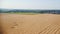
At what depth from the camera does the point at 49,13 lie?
9.39 m

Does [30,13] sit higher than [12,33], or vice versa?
[12,33]

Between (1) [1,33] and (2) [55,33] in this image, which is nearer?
(1) [1,33]

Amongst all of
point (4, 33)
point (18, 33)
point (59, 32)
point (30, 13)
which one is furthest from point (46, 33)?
point (30, 13)

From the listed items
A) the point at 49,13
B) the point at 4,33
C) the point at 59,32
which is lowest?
the point at 49,13

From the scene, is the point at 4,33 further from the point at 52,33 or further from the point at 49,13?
the point at 49,13

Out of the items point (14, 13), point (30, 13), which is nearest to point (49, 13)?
point (30, 13)

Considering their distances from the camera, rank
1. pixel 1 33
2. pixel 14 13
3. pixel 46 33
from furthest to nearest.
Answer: pixel 14 13 → pixel 46 33 → pixel 1 33

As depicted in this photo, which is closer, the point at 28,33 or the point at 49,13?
the point at 28,33

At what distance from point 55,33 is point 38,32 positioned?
410 millimetres

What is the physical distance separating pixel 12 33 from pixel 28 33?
1.23 ft

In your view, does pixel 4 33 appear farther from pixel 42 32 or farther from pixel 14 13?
pixel 14 13

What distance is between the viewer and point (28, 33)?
131 inches

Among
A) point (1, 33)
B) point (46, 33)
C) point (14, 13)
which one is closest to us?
point (1, 33)

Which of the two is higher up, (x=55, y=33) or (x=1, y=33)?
(x=1, y=33)
